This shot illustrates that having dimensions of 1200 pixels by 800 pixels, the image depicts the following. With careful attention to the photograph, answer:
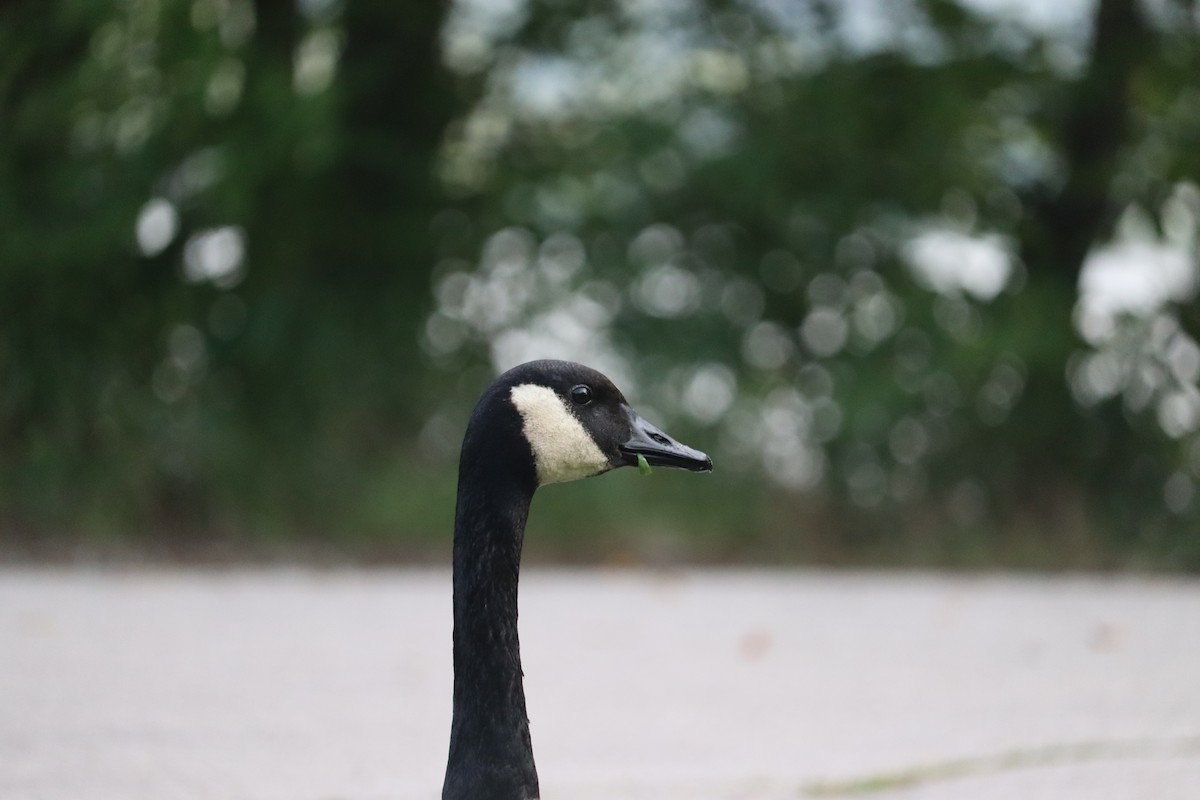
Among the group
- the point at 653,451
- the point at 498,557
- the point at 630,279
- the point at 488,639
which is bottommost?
the point at 488,639

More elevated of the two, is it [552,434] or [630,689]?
[552,434]

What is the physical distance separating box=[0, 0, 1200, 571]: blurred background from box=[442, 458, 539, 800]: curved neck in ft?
22.2

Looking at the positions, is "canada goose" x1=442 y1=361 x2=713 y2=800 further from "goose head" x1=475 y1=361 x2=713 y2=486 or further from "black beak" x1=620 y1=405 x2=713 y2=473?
"black beak" x1=620 y1=405 x2=713 y2=473

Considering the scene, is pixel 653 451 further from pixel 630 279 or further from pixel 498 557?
pixel 630 279

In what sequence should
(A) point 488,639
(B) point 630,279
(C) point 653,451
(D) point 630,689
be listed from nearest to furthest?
(A) point 488,639, (C) point 653,451, (D) point 630,689, (B) point 630,279

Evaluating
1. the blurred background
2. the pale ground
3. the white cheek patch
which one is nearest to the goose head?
the white cheek patch

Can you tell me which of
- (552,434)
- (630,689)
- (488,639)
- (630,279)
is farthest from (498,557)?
(630,279)

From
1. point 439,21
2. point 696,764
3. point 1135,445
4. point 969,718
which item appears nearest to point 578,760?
point 696,764

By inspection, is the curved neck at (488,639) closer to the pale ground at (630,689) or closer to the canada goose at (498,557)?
the canada goose at (498,557)

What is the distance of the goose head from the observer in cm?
277

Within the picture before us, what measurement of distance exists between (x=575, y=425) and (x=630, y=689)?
3.24m

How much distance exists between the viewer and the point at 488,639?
108 inches

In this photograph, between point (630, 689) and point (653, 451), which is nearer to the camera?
point (653, 451)

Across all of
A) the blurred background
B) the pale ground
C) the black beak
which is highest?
the blurred background
